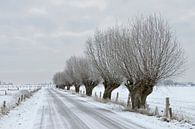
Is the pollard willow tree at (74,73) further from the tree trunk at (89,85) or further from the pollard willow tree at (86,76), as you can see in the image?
the tree trunk at (89,85)

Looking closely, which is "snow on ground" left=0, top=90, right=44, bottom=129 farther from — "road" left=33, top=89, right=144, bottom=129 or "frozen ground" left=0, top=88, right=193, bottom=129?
"road" left=33, top=89, right=144, bottom=129

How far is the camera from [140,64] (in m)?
28.7

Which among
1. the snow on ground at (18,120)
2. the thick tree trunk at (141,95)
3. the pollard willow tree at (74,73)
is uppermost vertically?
the pollard willow tree at (74,73)

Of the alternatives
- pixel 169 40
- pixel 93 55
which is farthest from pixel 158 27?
pixel 93 55

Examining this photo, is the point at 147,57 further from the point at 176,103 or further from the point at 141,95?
the point at 176,103

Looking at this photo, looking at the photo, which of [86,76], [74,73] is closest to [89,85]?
[86,76]

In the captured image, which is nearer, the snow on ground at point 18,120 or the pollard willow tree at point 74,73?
the snow on ground at point 18,120

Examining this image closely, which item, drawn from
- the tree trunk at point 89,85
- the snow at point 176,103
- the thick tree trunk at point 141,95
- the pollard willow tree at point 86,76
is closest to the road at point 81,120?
the thick tree trunk at point 141,95

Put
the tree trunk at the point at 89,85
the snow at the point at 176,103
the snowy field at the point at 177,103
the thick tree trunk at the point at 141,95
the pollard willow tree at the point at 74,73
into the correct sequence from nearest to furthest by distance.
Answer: the snow at the point at 176,103 → the snowy field at the point at 177,103 → the thick tree trunk at the point at 141,95 → the tree trunk at the point at 89,85 → the pollard willow tree at the point at 74,73

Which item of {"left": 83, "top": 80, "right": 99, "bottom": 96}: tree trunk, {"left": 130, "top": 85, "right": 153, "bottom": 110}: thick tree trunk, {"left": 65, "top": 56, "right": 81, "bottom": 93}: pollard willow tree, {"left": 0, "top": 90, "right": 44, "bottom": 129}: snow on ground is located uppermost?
{"left": 65, "top": 56, "right": 81, "bottom": 93}: pollard willow tree

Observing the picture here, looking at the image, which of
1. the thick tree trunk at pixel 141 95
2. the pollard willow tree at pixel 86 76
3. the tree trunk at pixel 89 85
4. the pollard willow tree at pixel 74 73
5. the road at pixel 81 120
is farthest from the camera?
the pollard willow tree at pixel 74 73

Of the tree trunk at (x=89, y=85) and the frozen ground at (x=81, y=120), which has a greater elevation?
the tree trunk at (x=89, y=85)

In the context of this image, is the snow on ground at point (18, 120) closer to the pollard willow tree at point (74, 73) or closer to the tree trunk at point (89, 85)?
the tree trunk at point (89, 85)

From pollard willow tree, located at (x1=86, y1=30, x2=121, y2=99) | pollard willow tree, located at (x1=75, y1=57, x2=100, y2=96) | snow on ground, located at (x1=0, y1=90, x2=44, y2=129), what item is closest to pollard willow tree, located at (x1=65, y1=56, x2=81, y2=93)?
pollard willow tree, located at (x1=75, y1=57, x2=100, y2=96)
